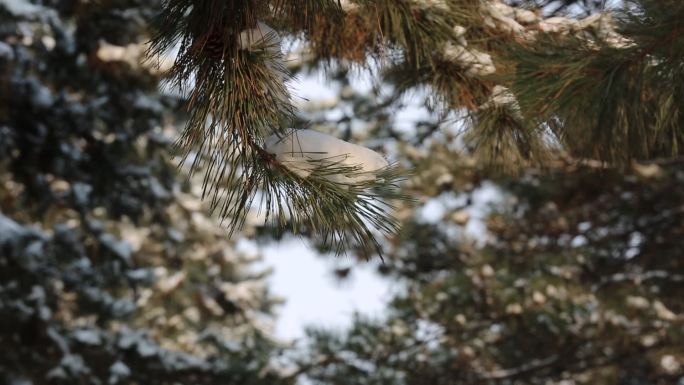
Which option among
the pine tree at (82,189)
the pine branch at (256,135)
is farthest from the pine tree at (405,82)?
the pine tree at (82,189)

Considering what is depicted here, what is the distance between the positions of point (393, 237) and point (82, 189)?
2.30m

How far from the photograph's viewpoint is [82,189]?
18.4ft

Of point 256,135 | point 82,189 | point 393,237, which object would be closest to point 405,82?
point 256,135

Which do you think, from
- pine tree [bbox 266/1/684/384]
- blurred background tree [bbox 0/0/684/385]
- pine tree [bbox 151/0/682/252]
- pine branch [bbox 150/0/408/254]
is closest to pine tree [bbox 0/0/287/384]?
blurred background tree [bbox 0/0/684/385]

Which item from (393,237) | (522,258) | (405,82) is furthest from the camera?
(522,258)

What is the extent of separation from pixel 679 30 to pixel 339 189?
0.90 m

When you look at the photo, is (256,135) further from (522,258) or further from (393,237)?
(522,258)

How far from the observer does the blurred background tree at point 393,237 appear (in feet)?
8.68

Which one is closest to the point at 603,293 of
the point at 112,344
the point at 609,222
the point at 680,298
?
the point at 680,298

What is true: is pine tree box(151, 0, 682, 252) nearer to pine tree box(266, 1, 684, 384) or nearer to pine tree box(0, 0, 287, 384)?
pine tree box(266, 1, 684, 384)

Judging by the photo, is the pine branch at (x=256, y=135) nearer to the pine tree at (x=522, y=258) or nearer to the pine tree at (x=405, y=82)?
the pine tree at (x=405, y=82)

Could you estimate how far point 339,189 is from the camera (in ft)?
5.53

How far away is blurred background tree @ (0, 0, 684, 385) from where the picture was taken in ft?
8.68

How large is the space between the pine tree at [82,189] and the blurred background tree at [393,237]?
0.05ft
